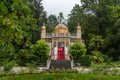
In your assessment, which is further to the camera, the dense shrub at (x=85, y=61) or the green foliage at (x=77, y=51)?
the green foliage at (x=77, y=51)

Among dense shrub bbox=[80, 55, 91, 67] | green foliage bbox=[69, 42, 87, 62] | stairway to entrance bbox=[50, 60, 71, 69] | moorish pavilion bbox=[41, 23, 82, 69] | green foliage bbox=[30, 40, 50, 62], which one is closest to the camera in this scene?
dense shrub bbox=[80, 55, 91, 67]

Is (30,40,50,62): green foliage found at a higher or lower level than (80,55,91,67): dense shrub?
higher

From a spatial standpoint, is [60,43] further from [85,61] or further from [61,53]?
[85,61]

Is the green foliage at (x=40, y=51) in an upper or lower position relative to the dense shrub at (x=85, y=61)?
upper

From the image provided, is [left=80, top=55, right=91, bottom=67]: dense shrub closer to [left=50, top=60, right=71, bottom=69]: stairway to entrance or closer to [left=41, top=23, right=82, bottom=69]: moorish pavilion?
[left=50, top=60, right=71, bottom=69]: stairway to entrance

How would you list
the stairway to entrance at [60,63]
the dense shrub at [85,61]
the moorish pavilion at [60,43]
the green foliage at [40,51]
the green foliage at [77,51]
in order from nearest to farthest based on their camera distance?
1. the dense shrub at [85,61]
2. the stairway to entrance at [60,63]
3. the green foliage at [77,51]
4. the green foliage at [40,51]
5. the moorish pavilion at [60,43]

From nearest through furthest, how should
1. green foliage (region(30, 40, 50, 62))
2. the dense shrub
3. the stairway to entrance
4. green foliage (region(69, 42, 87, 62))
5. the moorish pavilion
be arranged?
1. the dense shrub
2. the stairway to entrance
3. green foliage (region(69, 42, 87, 62))
4. green foliage (region(30, 40, 50, 62))
5. the moorish pavilion

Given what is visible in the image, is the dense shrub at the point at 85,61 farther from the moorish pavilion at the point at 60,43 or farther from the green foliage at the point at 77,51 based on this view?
the moorish pavilion at the point at 60,43

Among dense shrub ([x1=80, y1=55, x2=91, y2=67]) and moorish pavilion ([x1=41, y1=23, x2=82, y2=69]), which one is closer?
dense shrub ([x1=80, y1=55, x2=91, y2=67])

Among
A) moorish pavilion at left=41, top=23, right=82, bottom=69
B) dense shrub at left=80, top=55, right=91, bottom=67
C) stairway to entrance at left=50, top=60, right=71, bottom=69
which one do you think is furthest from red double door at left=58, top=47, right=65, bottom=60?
dense shrub at left=80, top=55, right=91, bottom=67

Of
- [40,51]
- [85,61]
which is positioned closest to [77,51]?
[85,61]

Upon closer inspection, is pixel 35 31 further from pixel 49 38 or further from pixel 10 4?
pixel 10 4

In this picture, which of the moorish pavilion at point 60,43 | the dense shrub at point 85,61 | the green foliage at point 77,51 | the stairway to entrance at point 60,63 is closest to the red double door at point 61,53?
the moorish pavilion at point 60,43

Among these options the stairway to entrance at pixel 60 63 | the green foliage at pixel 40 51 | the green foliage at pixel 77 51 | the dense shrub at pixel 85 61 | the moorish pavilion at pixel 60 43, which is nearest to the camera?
the dense shrub at pixel 85 61
